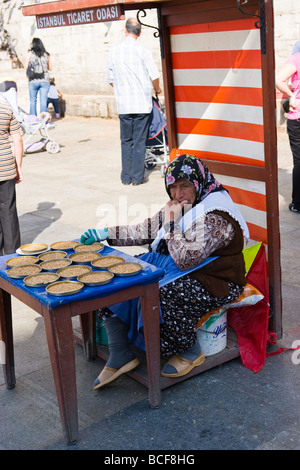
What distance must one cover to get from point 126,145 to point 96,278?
5.27 m

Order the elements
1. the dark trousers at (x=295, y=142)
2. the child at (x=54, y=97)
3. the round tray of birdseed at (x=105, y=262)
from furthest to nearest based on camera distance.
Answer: the child at (x=54, y=97), the dark trousers at (x=295, y=142), the round tray of birdseed at (x=105, y=262)

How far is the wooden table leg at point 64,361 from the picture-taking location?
2.84 m

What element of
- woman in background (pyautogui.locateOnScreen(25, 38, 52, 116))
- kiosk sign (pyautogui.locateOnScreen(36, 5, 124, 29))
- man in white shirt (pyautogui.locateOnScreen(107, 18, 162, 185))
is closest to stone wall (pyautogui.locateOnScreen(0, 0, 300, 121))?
woman in background (pyautogui.locateOnScreen(25, 38, 52, 116))

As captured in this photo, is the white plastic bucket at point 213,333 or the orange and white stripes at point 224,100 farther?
the orange and white stripes at point 224,100

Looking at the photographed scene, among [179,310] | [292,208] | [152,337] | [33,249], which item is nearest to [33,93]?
[292,208]

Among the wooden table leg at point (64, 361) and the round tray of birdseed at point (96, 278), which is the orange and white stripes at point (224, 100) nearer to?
the round tray of birdseed at point (96, 278)

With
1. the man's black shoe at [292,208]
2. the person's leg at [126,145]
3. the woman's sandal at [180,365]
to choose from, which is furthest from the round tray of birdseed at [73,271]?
the person's leg at [126,145]

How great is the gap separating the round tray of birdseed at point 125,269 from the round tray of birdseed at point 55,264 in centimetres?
28

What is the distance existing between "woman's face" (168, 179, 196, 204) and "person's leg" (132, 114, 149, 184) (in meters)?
4.59

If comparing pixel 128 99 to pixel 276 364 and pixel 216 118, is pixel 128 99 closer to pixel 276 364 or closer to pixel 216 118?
pixel 216 118

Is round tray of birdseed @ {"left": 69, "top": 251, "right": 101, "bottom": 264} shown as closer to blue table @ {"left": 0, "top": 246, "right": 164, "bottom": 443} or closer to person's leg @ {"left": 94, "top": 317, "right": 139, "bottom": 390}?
blue table @ {"left": 0, "top": 246, "right": 164, "bottom": 443}

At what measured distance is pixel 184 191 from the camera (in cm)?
344

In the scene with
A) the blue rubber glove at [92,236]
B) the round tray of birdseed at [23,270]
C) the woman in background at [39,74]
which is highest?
the woman in background at [39,74]

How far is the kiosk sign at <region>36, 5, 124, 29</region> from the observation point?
3.38 meters
